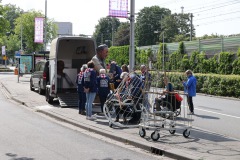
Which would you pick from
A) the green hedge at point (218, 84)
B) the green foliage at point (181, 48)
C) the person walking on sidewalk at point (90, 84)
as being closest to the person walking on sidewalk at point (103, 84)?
the person walking on sidewalk at point (90, 84)

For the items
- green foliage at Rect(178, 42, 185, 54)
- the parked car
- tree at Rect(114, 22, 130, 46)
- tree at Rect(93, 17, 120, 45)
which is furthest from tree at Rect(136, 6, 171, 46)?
the parked car

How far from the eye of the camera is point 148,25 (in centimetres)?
10350

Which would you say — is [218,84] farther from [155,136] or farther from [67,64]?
[155,136]

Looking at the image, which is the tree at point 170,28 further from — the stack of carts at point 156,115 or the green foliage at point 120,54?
the stack of carts at point 156,115

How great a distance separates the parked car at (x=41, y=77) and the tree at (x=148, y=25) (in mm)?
77709

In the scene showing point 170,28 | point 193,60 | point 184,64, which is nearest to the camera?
point 193,60

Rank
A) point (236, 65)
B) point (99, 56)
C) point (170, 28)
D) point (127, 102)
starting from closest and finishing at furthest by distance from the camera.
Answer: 1. point (127, 102)
2. point (99, 56)
3. point (236, 65)
4. point (170, 28)

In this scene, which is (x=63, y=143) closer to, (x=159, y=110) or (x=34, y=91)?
(x=159, y=110)

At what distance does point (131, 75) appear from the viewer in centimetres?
1102

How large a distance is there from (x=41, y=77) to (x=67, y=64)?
3.09 metres

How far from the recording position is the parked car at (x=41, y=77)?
2075 centimetres

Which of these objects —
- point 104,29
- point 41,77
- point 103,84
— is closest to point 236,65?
point 41,77

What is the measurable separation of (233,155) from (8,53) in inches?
4077

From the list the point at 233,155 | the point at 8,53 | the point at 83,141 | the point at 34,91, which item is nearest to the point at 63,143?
the point at 83,141
